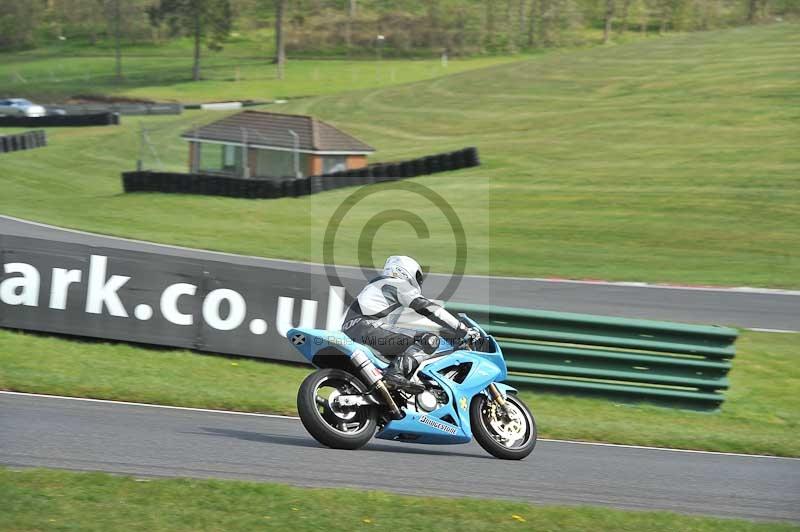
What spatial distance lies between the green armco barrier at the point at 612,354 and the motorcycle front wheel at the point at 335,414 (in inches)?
154

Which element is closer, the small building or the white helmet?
the white helmet

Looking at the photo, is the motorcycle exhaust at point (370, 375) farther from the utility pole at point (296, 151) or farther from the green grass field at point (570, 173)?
the utility pole at point (296, 151)

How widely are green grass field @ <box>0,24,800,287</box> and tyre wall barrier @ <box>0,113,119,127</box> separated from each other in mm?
1231

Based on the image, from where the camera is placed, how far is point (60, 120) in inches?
2032

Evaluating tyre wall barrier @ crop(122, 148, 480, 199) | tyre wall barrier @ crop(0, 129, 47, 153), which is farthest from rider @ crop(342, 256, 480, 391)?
tyre wall barrier @ crop(0, 129, 47, 153)

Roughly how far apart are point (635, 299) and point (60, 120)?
39.8 meters

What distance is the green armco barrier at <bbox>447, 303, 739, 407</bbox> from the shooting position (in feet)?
39.6

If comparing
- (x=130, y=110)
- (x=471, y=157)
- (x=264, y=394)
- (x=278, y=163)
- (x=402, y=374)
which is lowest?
(x=278, y=163)

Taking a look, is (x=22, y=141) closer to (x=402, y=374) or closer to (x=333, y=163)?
(x=333, y=163)

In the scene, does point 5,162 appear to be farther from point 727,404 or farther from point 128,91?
point 128,91

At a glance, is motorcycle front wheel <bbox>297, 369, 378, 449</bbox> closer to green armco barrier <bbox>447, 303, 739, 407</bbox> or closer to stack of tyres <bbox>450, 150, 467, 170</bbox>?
green armco barrier <bbox>447, 303, 739, 407</bbox>

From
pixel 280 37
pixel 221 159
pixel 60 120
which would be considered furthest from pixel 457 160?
pixel 280 37

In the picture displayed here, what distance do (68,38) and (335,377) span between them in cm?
10500

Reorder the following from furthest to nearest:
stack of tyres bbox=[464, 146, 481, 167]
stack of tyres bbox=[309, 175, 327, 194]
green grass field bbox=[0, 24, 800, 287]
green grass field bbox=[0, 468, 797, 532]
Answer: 1. stack of tyres bbox=[464, 146, 481, 167]
2. stack of tyres bbox=[309, 175, 327, 194]
3. green grass field bbox=[0, 24, 800, 287]
4. green grass field bbox=[0, 468, 797, 532]
